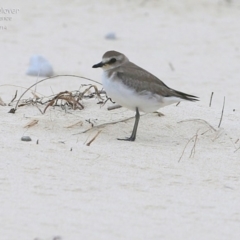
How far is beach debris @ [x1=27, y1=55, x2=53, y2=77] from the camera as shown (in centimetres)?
838

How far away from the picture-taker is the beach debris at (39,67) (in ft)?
27.5

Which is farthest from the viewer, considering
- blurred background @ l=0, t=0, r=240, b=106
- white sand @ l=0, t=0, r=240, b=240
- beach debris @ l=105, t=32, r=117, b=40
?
beach debris @ l=105, t=32, r=117, b=40

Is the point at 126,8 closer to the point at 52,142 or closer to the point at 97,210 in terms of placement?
the point at 52,142

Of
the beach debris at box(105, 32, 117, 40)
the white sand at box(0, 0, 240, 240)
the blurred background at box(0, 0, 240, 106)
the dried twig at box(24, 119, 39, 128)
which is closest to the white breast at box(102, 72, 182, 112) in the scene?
the white sand at box(0, 0, 240, 240)

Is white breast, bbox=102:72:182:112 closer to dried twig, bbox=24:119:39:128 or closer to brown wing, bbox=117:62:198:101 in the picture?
brown wing, bbox=117:62:198:101

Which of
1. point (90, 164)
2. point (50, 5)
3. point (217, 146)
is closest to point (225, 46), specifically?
point (50, 5)

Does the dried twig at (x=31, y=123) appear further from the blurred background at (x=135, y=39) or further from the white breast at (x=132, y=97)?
the blurred background at (x=135, y=39)

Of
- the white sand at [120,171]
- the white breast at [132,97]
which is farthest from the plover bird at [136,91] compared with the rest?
the white sand at [120,171]

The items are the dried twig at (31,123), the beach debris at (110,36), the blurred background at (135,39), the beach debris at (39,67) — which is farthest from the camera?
the beach debris at (110,36)

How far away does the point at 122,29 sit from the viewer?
11.4 metres

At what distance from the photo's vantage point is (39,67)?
333 inches

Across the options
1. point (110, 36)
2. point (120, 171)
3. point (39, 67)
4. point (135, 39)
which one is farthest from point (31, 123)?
point (135, 39)

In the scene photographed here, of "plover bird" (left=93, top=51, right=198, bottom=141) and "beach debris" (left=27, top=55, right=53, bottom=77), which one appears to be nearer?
"plover bird" (left=93, top=51, right=198, bottom=141)

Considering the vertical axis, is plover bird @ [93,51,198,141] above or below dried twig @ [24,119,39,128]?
above
